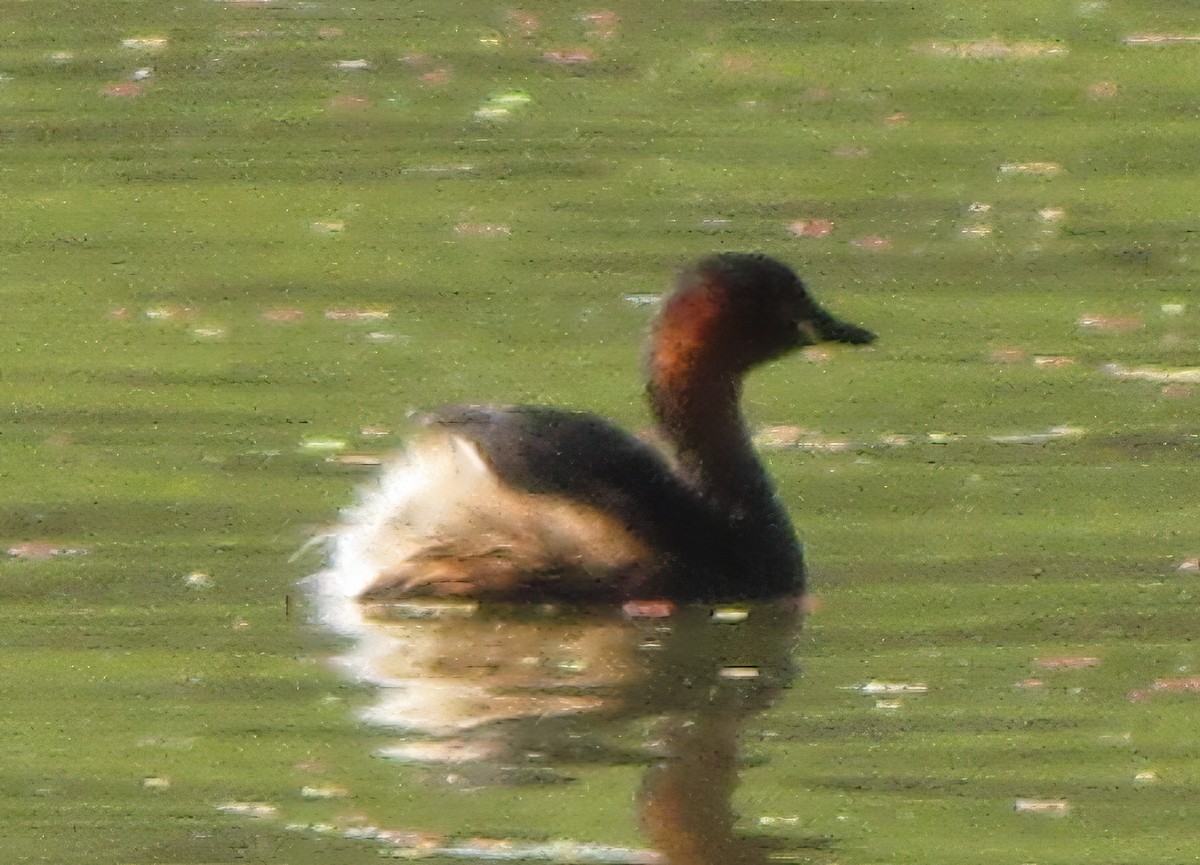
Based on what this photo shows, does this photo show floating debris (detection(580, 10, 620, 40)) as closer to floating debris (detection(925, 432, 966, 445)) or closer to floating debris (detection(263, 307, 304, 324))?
floating debris (detection(263, 307, 304, 324))

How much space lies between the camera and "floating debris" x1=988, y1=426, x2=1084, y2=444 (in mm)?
8477

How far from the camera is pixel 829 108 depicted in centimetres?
1195

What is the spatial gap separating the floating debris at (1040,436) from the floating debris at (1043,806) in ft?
7.65

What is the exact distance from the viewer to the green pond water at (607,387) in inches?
252

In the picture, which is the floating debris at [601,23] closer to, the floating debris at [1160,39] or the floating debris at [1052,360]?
the floating debris at [1160,39]

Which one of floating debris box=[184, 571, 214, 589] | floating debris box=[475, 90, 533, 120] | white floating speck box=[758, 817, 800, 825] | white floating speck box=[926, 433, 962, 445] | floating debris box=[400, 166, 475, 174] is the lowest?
white floating speck box=[758, 817, 800, 825]

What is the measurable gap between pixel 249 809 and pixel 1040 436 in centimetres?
315

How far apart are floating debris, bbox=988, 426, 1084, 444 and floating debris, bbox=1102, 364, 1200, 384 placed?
525 millimetres

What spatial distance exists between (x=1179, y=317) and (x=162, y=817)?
4537 mm

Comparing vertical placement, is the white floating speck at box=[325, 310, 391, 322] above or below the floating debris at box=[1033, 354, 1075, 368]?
above

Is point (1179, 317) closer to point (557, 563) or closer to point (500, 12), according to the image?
point (557, 563)

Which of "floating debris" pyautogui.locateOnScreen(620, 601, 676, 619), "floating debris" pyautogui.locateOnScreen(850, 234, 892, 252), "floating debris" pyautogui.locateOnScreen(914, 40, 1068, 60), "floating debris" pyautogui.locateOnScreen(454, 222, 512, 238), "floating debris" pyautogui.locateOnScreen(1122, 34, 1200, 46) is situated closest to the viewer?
"floating debris" pyautogui.locateOnScreen(620, 601, 676, 619)

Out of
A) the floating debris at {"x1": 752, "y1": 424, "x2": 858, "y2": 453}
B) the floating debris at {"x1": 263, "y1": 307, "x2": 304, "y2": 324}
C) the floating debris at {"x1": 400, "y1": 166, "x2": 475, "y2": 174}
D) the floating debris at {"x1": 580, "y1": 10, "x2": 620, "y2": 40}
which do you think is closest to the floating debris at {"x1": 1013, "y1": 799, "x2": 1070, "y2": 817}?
the floating debris at {"x1": 752, "y1": 424, "x2": 858, "y2": 453}

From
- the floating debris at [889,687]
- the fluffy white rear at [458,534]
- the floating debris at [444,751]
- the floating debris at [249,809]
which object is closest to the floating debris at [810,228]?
the fluffy white rear at [458,534]
